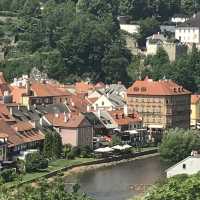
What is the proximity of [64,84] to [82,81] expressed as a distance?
2.24 m

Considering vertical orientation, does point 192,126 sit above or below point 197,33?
below

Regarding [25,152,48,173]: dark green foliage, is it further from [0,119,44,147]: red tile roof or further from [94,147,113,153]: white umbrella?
[94,147,113,153]: white umbrella

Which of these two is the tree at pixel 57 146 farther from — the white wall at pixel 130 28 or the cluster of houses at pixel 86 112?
the white wall at pixel 130 28

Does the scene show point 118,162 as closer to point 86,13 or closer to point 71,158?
point 71,158

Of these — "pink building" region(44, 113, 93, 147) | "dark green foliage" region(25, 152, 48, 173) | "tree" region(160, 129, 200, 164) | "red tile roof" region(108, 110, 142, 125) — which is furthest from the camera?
"red tile roof" region(108, 110, 142, 125)

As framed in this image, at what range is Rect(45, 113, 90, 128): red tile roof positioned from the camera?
5409cm

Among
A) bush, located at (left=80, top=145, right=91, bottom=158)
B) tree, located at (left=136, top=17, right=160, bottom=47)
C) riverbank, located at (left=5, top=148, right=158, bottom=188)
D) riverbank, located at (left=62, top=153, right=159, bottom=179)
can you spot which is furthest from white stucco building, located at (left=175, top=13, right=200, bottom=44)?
bush, located at (left=80, top=145, right=91, bottom=158)

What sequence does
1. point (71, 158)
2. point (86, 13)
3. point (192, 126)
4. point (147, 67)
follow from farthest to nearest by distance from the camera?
1. point (86, 13)
2. point (147, 67)
3. point (192, 126)
4. point (71, 158)

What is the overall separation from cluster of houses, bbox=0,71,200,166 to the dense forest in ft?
26.5

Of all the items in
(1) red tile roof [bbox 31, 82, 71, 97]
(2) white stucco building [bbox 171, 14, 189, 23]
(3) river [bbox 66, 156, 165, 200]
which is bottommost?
(3) river [bbox 66, 156, 165, 200]

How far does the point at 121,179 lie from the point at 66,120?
898cm

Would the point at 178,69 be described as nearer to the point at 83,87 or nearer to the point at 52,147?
the point at 83,87

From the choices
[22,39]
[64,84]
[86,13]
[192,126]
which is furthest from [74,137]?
[86,13]

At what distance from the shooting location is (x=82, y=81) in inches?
3049
